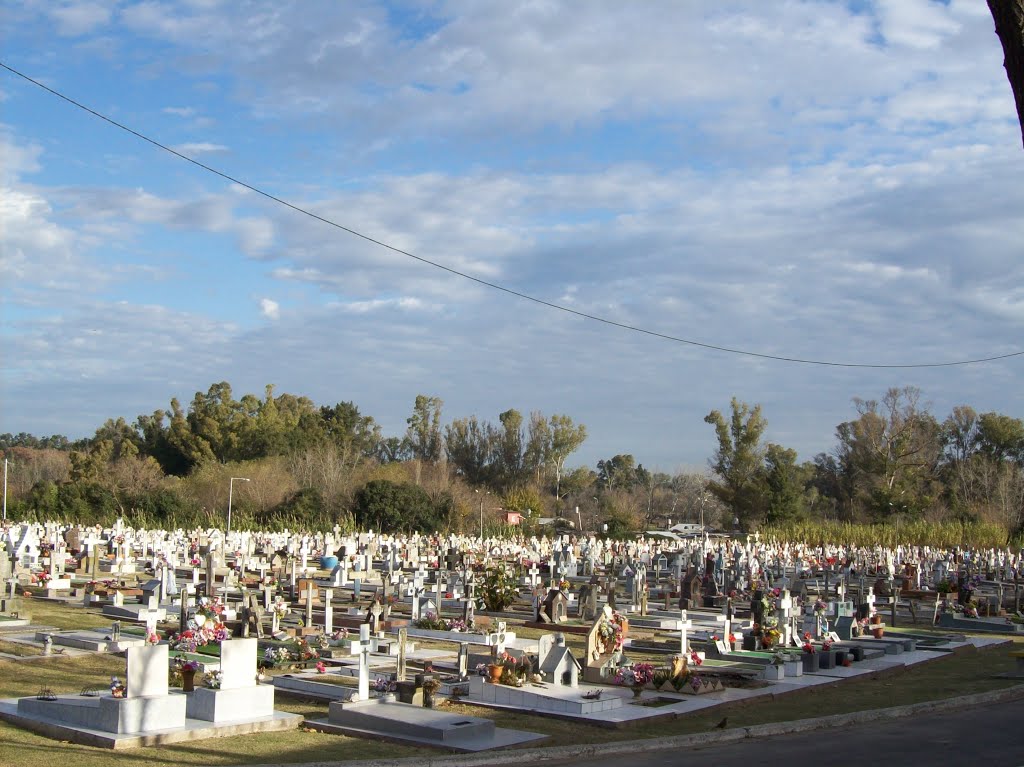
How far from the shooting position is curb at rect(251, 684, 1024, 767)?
10.0 metres

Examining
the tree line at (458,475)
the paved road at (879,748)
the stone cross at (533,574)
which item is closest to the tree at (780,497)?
the tree line at (458,475)

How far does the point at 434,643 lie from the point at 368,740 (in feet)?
26.2

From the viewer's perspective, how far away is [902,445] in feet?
222

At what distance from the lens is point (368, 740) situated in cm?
1128

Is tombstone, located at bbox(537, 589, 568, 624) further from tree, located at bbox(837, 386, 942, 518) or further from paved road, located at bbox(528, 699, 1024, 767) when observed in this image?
tree, located at bbox(837, 386, 942, 518)

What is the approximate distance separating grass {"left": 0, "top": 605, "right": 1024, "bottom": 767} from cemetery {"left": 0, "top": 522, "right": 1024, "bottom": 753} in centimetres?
12

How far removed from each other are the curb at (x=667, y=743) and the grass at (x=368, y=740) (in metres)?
0.35

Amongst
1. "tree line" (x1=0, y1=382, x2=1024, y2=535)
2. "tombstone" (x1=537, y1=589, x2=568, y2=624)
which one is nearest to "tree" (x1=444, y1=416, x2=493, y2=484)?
"tree line" (x1=0, y1=382, x2=1024, y2=535)

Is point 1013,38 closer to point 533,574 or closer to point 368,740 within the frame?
point 368,740

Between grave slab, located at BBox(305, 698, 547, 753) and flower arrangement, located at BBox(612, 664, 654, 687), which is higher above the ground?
flower arrangement, located at BBox(612, 664, 654, 687)

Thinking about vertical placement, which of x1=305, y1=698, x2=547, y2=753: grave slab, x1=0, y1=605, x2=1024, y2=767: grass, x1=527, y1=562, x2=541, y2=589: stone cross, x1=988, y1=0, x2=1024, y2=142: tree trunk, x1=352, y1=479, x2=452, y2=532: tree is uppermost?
x1=988, y1=0, x2=1024, y2=142: tree trunk

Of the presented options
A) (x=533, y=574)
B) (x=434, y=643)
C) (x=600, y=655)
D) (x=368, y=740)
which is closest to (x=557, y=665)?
(x=600, y=655)

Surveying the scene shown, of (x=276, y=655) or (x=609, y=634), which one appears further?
(x=276, y=655)

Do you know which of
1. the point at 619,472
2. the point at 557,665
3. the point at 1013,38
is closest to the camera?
the point at 1013,38
